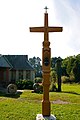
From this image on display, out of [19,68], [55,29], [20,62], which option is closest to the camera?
[55,29]

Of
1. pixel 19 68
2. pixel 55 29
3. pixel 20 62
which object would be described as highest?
pixel 20 62

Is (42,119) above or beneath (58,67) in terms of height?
beneath

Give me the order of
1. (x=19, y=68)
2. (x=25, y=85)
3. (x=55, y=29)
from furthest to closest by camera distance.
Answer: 1. (x=19, y=68)
2. (x=25, y=85)
3. (x=55, y=29)

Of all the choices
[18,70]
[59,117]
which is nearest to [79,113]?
[59,117]

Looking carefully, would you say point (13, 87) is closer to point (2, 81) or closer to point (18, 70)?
point (2, 81)

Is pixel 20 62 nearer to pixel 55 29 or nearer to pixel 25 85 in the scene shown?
pixel 25 85

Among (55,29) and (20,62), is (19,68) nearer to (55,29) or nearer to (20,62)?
(20,62)

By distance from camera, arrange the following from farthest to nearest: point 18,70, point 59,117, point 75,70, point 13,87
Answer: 1. point 75,70
2. point 18,70
3. point 13,87
4. point 59,117

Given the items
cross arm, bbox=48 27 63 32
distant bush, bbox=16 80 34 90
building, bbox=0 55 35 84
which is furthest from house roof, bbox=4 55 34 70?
cross arm, bbox=48 27 63 32

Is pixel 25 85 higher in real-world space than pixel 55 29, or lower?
lower

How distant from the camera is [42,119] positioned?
12039 mm

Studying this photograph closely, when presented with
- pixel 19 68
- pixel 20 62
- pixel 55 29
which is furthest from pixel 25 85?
pixel 55 29

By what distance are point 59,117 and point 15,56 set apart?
32.2m

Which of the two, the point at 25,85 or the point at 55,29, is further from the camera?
the point at 25,85
